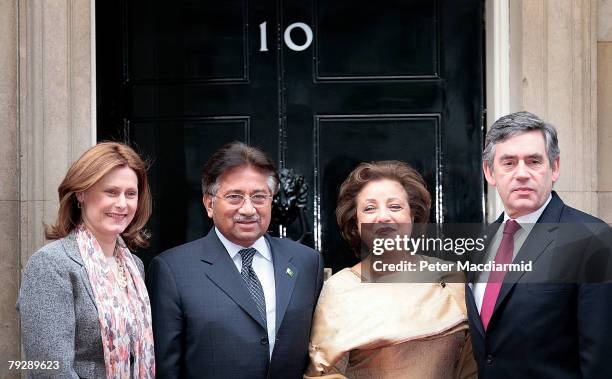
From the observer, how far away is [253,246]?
14.3ft

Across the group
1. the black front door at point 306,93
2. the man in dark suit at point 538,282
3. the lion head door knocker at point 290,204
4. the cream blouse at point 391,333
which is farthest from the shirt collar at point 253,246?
the black front door at point 306,93

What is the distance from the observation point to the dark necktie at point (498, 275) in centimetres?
392

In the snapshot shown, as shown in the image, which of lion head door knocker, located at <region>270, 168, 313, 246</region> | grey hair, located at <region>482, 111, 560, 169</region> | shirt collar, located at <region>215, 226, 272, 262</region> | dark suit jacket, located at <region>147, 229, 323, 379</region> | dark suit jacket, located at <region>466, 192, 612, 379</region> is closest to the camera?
dark suit jacket, located at <region>466, 192, 612, 379</region>

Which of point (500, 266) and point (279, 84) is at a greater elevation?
point (279, 84)

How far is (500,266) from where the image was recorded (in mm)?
3996

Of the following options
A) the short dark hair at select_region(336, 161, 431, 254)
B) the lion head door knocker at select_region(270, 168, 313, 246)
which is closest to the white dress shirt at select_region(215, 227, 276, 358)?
the short dark hair at select_region(336, 161, 431, 254)

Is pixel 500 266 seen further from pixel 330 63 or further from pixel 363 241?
pixel 330 63

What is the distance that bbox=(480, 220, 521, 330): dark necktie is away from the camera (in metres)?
3.92

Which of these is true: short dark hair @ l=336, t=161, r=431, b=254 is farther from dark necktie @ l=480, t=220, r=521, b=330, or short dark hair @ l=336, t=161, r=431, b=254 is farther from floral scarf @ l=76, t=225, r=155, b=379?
floral scarf @ l=76, t=225, r=155, b=379

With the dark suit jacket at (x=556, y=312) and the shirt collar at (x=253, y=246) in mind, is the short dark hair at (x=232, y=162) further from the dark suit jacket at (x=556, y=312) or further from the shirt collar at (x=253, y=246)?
the dark suit jacket at (x=556, y=312)

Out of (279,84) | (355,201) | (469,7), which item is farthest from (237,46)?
(355,201)

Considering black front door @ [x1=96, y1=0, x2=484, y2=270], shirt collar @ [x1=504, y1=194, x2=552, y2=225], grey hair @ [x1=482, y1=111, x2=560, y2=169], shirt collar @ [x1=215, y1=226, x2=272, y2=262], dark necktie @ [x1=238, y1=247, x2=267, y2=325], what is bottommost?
dark necktie @ [x1=238, y1=247, x2=267, y2=325]

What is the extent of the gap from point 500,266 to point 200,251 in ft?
4.29

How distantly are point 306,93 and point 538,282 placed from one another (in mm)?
2544
